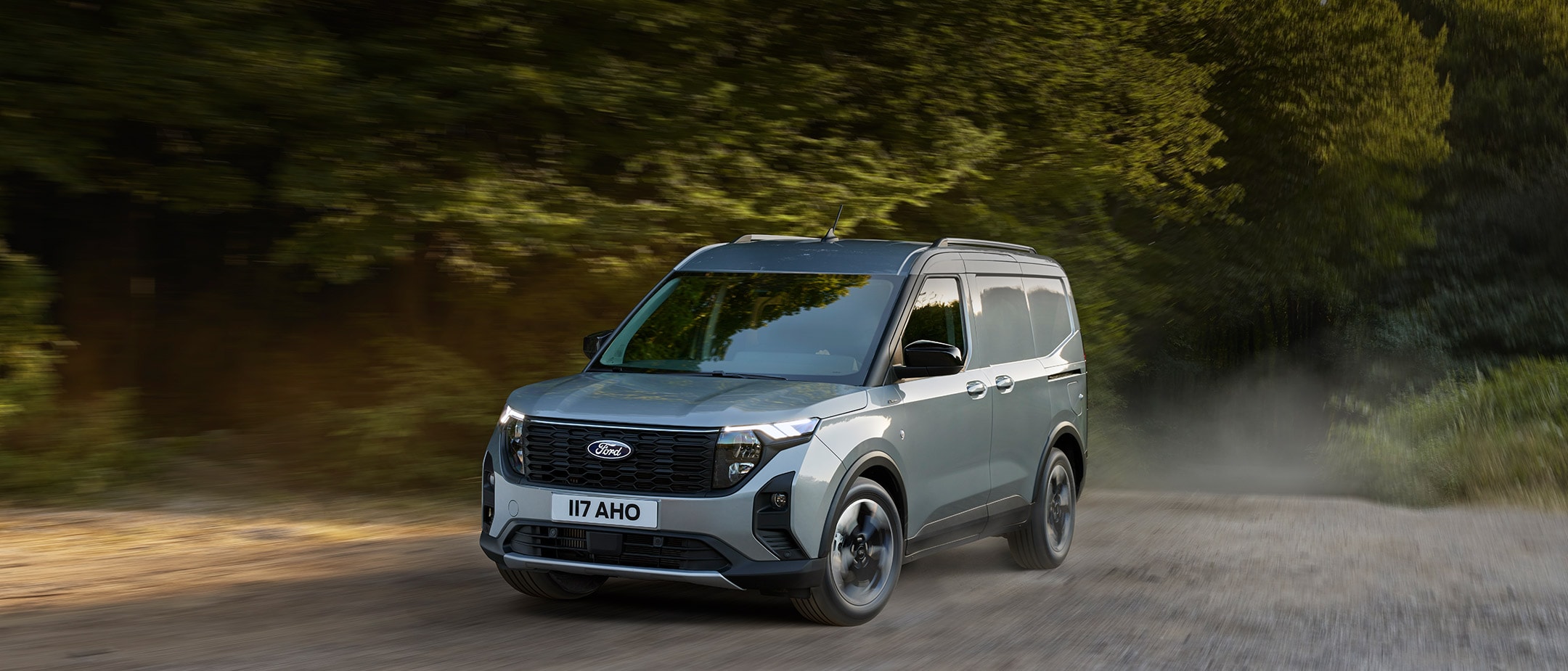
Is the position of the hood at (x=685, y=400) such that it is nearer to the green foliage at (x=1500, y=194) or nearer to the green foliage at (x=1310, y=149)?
the green foliage at (x=1310, y=149)

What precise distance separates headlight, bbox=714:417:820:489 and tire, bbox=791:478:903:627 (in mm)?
518

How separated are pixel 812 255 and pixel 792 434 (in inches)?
73.4

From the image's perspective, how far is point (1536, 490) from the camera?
15.9 m

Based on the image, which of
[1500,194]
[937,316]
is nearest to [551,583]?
[937,316]

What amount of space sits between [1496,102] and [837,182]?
30.1 meters

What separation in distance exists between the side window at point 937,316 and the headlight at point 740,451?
51.8 inches

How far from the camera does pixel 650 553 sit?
7164mm

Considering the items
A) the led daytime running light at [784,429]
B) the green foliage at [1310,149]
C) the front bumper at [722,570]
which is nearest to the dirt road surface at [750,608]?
the front bumper at [722,570]

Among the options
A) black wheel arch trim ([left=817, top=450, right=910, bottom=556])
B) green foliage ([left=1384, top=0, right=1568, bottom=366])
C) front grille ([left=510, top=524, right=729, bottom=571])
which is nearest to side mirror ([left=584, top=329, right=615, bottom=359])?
front grille ([left=510, top=524, right=729, bottom=571])

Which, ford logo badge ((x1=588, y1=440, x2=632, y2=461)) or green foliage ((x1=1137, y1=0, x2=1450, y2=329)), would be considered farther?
green foliage ((x1=1137, y1=0, x2=1450, y2=329))

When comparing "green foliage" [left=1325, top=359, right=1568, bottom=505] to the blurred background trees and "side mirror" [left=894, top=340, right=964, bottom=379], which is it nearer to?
the blurred background trees

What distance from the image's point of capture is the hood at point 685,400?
7.17 m

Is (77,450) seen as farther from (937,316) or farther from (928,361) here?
(928,361)

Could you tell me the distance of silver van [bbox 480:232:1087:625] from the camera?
714 centimetres
